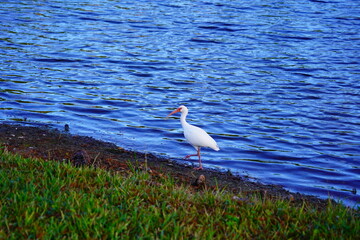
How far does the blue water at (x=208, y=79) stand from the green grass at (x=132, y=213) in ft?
9.71

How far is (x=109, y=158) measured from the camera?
8453mm

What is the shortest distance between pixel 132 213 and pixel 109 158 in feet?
8.90

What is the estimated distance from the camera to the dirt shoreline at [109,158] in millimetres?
7992

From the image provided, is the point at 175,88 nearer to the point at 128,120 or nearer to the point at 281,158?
the point at 128,120

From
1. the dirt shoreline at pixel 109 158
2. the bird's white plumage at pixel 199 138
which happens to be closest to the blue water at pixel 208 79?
the bird's white plumage at pixel 199 138

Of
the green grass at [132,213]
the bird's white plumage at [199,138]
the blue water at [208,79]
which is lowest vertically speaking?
the green grass at [132,213]

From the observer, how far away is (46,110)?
12.6m

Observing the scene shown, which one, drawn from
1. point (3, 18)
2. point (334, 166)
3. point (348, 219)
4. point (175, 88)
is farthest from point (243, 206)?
point (3, 18)

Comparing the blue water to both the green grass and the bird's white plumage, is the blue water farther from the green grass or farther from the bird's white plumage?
the green grass

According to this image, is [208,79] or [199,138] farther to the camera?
[208,79]

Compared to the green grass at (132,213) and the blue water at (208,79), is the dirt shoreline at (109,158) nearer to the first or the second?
the blue water at (208,79)

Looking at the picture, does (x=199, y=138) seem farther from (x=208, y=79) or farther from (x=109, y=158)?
(x=208, y=79)

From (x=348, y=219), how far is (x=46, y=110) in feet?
26.2

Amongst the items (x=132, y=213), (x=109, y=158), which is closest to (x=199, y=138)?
(x=109, y=158)
